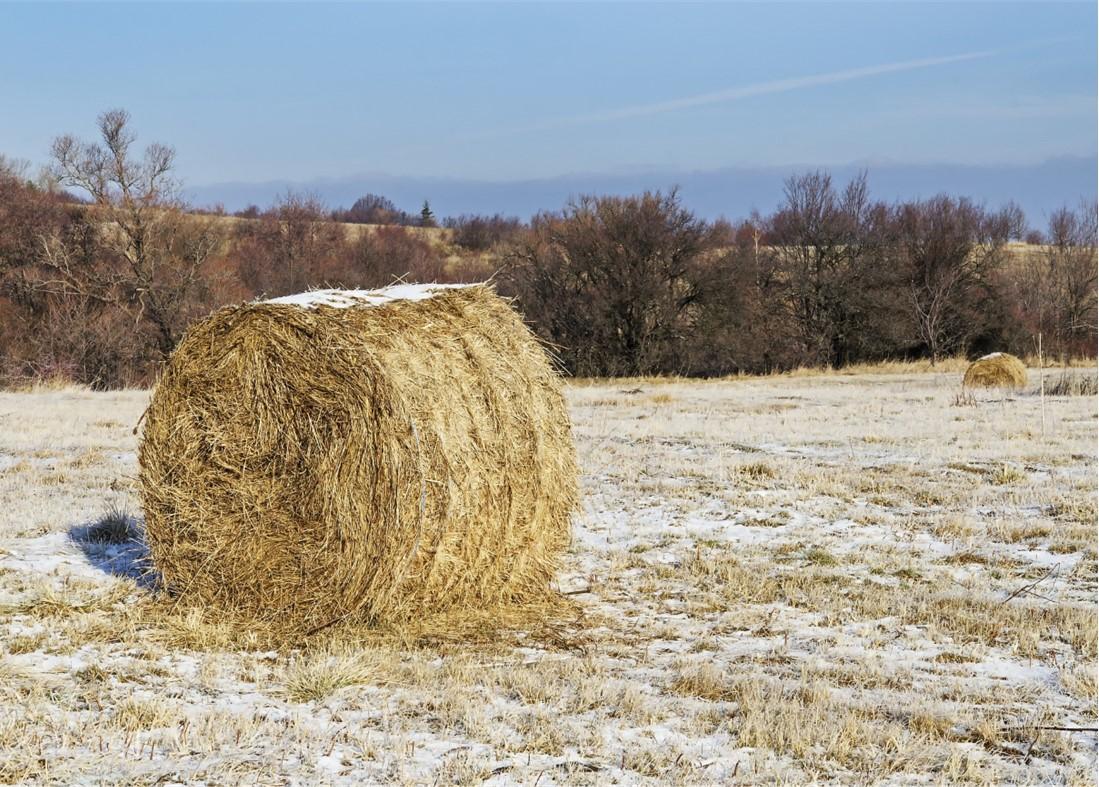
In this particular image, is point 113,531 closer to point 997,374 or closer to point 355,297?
point 355,297

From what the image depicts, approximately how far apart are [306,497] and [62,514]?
161 inches

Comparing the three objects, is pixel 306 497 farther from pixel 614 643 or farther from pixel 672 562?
pixel 672 562

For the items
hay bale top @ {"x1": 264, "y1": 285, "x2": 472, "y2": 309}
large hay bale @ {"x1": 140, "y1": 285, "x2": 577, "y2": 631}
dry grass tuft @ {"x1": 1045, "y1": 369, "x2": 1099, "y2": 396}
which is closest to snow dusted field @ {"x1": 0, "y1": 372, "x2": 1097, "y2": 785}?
large hay bale @ {"x1": 140, "y1": 285, "x2": 577, "y2": 631}

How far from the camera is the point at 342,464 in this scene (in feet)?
22.1

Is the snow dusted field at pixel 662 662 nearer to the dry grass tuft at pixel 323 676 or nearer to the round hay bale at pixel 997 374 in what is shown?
the dry grass tuft at pixel 323 676

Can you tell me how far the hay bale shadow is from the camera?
7863mm

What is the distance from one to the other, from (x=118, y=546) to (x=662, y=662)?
16.2 feet

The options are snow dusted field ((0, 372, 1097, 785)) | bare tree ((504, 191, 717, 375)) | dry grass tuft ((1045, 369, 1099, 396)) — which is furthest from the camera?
bare tree ((504, 191, 717, 375))

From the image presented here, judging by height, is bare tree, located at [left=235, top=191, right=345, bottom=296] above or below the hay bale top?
above

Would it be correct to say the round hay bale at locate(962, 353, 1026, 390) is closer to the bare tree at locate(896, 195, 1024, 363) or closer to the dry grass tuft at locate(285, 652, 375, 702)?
the bare tree at locate(896, 195, 1024, 363)

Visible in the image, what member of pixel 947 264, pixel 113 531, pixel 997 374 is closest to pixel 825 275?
pixel 947 264

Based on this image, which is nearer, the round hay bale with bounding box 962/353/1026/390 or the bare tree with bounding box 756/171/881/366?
the round hay bale with bounding box 962/353/1026/390

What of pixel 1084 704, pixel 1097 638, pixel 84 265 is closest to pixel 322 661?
pixel 1084 704

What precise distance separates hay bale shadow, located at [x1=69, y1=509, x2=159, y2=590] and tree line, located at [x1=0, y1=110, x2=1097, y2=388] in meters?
26.7
